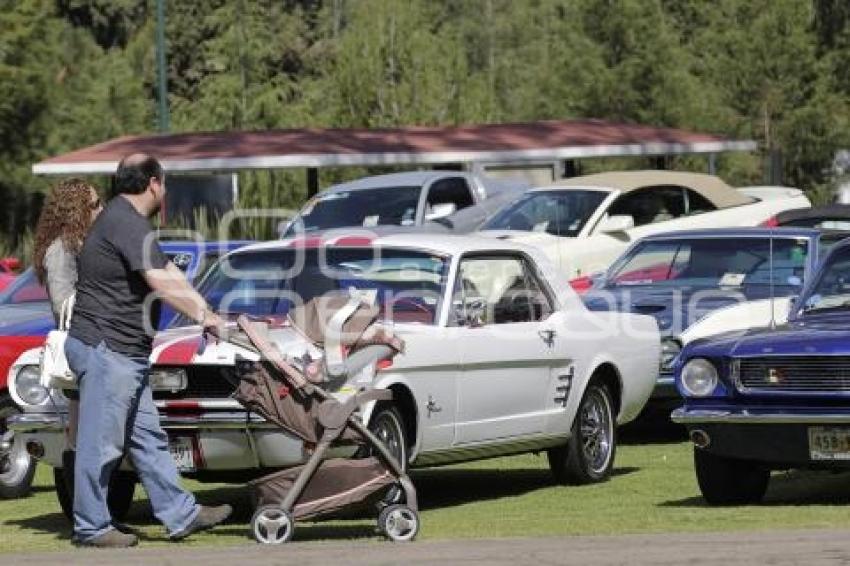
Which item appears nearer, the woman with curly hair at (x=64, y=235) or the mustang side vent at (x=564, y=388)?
the woman with curly hair at (x=64, y=235)

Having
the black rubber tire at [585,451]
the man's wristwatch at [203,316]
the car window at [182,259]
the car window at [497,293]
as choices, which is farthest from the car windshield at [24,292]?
the man's wristwatch at [203,316]

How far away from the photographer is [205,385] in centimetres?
1097

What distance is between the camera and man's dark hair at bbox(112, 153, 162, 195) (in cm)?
1006

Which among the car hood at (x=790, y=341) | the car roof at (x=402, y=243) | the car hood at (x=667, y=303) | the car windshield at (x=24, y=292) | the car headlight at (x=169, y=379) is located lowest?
the car hood at (x=667, y=303)

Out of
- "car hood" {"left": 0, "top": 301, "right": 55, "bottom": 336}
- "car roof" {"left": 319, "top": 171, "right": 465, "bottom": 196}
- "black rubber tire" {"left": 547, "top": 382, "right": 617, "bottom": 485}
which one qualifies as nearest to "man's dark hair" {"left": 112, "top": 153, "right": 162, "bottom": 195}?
"car hood" {"left": 0, "top": 301, "right": 55, "bottom": 336}

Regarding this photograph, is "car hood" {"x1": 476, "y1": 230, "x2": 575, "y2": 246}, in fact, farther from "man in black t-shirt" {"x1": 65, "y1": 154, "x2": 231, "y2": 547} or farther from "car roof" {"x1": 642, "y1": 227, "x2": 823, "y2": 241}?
"man in black t-shirt" {"x1": 65, "y1": 154, "x2": 231, "y2": 547}

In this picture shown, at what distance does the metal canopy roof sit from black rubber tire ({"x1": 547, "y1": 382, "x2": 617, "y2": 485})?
58.8 ft

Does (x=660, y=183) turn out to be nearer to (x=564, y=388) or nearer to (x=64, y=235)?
(x=564, y=388)

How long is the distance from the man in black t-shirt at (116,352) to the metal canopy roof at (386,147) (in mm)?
20984

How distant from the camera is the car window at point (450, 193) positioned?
24531mm

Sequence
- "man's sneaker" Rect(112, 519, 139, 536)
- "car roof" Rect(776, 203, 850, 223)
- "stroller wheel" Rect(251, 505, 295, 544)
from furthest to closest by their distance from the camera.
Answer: "car roof" Rect(776, 203, 850, 223) < "man's sneaker" Rect(112, 519, 139, 536) < "stroller wheel" Rect(251, 505, 295, 544)

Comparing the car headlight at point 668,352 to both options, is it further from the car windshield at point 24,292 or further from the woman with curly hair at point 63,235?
the woman with curly hair at point 63,235

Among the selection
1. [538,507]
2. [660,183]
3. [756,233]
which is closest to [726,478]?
[538,507]

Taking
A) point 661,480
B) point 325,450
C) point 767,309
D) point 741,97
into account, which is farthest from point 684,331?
point 741,97
